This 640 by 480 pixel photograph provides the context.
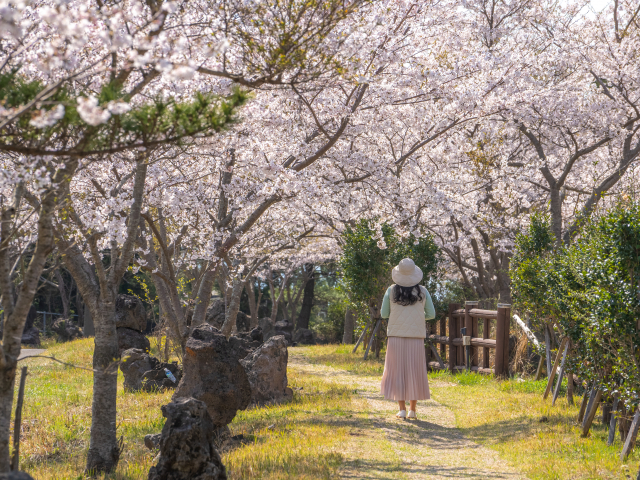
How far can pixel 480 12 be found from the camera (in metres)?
14.9

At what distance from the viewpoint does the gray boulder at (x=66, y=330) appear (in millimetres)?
25406

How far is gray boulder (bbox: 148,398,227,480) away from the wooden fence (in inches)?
272

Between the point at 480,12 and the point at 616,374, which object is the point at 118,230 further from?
the point at 480,12

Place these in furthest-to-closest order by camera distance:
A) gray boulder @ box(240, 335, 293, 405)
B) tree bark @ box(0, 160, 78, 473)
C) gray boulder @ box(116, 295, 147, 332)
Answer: gray boulder @ box(116, 295, 147, 332), gray boulder @ box(240, 335, 293, 405), tree bark @ box(0, 160, 78, 473)

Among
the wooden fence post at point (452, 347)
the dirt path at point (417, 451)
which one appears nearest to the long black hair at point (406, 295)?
the dirt path at point (417, 451)

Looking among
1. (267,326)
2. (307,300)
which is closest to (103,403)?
(267,326)

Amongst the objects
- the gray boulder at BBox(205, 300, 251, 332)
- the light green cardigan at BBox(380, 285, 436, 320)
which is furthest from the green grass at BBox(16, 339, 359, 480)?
the gray boulder at BBox(205, 300, 251, 332)

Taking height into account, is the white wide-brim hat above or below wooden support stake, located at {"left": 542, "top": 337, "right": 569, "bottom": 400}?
above

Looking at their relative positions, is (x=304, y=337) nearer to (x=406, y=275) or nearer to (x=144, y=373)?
(x=144, y=373)

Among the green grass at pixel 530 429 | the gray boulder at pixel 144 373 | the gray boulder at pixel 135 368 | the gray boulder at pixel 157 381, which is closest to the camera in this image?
the green grass at pixel 530 429

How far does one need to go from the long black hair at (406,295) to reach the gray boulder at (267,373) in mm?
2544

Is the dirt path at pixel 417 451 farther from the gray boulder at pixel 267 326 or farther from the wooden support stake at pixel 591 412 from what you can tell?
the gray boulder at pixel 267 326

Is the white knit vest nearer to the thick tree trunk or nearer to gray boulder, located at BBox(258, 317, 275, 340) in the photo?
the thick tree trunk

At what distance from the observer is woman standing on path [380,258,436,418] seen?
295 inches
